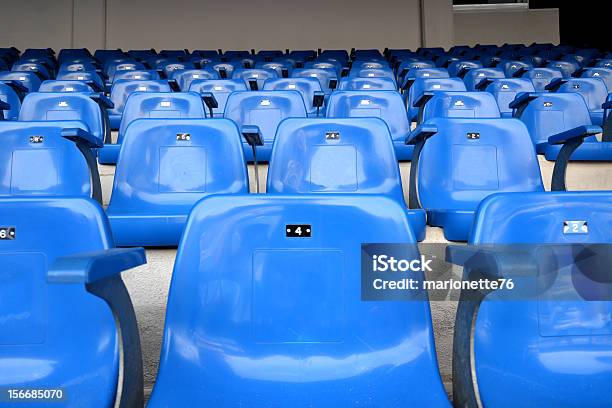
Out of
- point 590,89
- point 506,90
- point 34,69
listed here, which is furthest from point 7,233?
point 34,69

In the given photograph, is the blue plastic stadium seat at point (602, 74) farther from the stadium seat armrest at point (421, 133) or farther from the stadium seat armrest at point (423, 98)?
the stadium seat armrest at point (421, 133)

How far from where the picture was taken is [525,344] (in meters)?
0.78

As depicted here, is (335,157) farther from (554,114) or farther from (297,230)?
(554,114)

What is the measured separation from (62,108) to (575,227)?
189 cm

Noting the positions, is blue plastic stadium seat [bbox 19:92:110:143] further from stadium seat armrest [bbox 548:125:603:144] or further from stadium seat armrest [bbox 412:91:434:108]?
stadium seat armrest [bbox 548:125:603:144]

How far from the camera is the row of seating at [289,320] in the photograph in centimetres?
76

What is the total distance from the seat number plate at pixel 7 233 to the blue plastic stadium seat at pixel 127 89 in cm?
222

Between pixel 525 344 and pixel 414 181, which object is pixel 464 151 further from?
pixel 525 344

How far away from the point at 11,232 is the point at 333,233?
0.38 metres

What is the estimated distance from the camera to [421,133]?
1.49 meters

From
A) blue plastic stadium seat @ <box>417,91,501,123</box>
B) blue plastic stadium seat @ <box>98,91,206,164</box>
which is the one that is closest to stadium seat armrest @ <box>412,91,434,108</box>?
blue plastic stadium seat @ <box>417,91,501,123</box>

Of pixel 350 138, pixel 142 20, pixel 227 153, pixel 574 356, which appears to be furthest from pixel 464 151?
pixel 142 20

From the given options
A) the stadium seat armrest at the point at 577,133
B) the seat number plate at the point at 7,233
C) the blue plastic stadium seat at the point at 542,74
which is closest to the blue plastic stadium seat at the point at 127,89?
the stadium seat armrest at the point at 577,133

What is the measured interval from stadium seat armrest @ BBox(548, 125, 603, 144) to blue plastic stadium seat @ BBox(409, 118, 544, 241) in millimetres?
66
